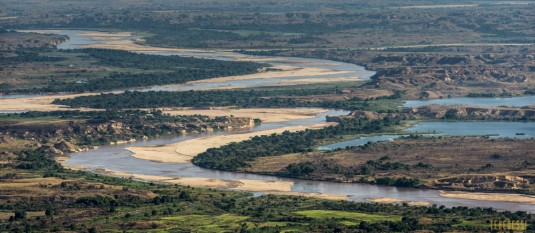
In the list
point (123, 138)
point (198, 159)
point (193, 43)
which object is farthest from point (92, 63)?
point (198, 159)

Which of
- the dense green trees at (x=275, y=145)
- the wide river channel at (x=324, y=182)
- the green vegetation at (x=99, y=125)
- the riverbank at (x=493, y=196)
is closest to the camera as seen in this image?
the riverbank at (x=493, y=196)

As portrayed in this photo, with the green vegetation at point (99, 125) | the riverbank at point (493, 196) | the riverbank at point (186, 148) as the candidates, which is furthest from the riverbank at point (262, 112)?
the riverbank at point (493, 196)

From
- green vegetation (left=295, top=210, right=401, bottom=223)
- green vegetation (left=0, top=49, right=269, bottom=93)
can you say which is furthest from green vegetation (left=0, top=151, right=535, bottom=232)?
green vegetation (left=0, top=49, right=269, bottom=93)

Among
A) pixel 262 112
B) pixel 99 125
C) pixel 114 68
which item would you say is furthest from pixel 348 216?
pixel 114 68

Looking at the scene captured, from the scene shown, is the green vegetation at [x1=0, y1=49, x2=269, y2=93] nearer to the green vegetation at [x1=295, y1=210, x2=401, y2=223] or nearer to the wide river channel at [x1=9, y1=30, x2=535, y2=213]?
the wide river channel at [x1=9, y1=30, x2=535, y2=213]

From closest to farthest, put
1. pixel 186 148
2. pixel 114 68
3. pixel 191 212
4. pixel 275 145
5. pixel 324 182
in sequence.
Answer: pixel 191 212
pixel 324 182
pixel 275 145
pixel 186 148
pixel 114 68

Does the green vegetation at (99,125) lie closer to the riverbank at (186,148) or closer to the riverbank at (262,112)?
the riverbank at (262,112)

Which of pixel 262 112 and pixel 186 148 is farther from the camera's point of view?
pixel 262 112

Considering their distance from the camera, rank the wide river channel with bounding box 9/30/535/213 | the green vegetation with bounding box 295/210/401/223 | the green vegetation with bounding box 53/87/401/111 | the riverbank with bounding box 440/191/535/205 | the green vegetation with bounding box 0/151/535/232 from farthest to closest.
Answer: the green vegetation with bounding box 53/87/401/111, the wide river channel with bounding box 9/30/535/213, the riverbank with bounding box 440/191/535/205, the green vegetation with bounding box 295/210/401/223, the green vegetation with bounding box 0/151/535/232

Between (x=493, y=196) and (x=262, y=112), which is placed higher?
(x=493, y=196)

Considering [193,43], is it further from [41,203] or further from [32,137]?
[41,203]

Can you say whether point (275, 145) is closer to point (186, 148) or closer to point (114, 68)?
point (186, 148)
